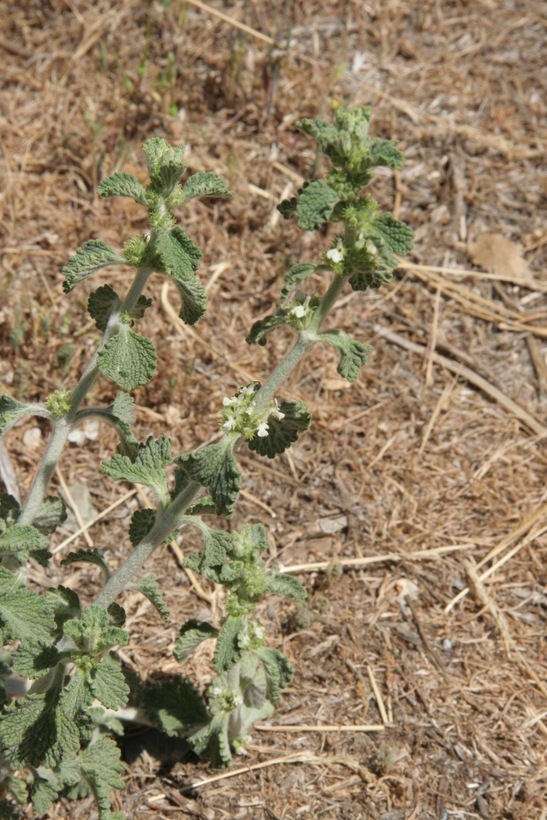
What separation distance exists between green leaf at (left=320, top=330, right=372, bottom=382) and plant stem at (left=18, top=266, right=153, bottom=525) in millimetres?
471

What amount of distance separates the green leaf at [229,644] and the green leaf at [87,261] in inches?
38.9

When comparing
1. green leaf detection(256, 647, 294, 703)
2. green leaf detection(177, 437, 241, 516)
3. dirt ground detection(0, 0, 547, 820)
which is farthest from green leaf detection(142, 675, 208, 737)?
green leaf detection(177, 437, 241, 516)

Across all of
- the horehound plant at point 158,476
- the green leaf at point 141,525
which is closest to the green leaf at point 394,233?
the horehound plant at point 158,476

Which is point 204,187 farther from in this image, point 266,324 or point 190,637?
point 190,637

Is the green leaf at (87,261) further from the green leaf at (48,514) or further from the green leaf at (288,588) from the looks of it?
the green leaf at (288,588)

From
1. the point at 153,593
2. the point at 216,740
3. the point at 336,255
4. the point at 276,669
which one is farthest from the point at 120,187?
the point at 216,740

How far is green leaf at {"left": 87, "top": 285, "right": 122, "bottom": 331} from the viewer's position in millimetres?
2232

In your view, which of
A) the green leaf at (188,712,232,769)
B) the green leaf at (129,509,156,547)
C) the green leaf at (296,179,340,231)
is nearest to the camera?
the green leaf at (296,179,340,231)

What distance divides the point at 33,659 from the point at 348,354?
1057 mm

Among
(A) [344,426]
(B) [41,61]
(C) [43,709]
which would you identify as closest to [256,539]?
(C) [43,709]

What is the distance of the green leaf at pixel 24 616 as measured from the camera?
2082 mm

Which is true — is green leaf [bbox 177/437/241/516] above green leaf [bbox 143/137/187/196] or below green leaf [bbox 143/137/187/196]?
below

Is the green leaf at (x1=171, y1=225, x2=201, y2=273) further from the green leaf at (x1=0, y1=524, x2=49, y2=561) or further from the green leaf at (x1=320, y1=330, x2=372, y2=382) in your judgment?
the green leaf at (x1=0, y1=524, x2=49, y2=561)

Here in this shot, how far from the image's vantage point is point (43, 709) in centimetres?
226
